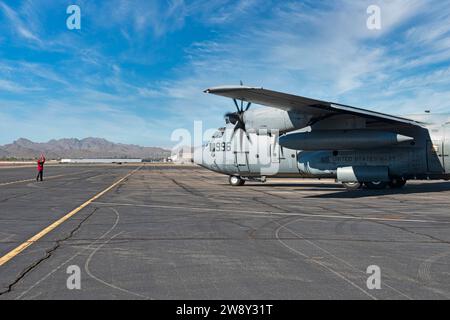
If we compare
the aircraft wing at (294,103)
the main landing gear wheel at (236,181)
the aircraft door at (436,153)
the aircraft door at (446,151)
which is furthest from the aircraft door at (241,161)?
the aircraft door at (446,151)

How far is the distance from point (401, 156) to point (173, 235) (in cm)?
1711

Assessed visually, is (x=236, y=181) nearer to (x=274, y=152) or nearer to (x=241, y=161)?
(x=241, y=161)

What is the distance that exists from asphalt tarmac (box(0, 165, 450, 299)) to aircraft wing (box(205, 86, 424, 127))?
17.4 ft

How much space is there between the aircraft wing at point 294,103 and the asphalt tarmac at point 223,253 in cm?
529

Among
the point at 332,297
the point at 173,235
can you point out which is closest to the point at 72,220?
the point at 173,235

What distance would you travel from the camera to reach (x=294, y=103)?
18969 millimetres

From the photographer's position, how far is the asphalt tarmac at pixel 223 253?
5688 mm

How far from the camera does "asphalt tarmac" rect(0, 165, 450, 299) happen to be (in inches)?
224

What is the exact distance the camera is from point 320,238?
9.53 metres

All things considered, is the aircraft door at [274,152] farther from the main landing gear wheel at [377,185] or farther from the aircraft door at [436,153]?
the aircraft door at [436,153]

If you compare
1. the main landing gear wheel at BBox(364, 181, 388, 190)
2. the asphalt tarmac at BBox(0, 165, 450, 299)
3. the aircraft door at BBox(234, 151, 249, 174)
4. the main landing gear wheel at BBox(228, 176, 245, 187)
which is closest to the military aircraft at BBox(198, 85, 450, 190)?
the main landing gear wheel at BBox(364, 181, 388, 190)
